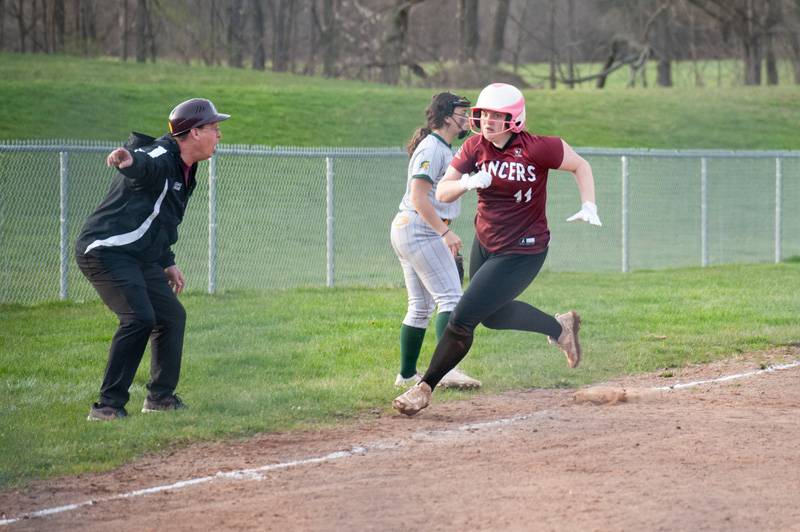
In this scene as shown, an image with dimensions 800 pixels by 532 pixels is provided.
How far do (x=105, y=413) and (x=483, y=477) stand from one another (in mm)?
2685

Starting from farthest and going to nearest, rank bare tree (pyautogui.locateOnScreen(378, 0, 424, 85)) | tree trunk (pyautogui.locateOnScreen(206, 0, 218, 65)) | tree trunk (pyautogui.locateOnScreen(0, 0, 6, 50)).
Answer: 1. tree trunk (pyautogui.locateOnScreen(206, 0, 218, 65))
2. bare tree (pyautogui.locateOnScreen(378, 0, 424, 85))
3. tree trunk (pyautogui.locateOnScreen(0, 0, 6, 50))

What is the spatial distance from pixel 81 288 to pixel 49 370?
17.0 ft

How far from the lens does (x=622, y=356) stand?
33.7 feet

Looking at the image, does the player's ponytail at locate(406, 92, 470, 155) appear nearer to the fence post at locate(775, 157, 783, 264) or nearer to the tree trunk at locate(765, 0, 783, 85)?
the fence post at locate(775, 157, 783, 264)

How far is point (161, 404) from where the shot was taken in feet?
25.7

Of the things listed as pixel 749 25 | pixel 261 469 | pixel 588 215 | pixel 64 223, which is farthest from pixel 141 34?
pixel 261 469

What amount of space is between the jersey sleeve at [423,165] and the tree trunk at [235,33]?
3929cm

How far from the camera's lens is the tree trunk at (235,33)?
46.2 metres

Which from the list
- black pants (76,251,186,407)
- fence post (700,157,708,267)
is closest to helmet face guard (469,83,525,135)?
black pants (76,251,186,407)

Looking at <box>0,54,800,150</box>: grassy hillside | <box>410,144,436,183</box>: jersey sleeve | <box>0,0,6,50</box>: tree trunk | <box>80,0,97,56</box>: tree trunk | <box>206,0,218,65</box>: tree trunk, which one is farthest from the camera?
<box>206,0,218,65</box>: tree trunk

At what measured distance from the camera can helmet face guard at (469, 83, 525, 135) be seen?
7160 millimetres

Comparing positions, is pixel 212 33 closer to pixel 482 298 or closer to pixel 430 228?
pixel 430 228

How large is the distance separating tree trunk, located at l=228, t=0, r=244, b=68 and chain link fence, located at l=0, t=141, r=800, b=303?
2337 cm

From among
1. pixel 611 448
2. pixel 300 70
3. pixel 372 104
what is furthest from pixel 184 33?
pixel 611 448
